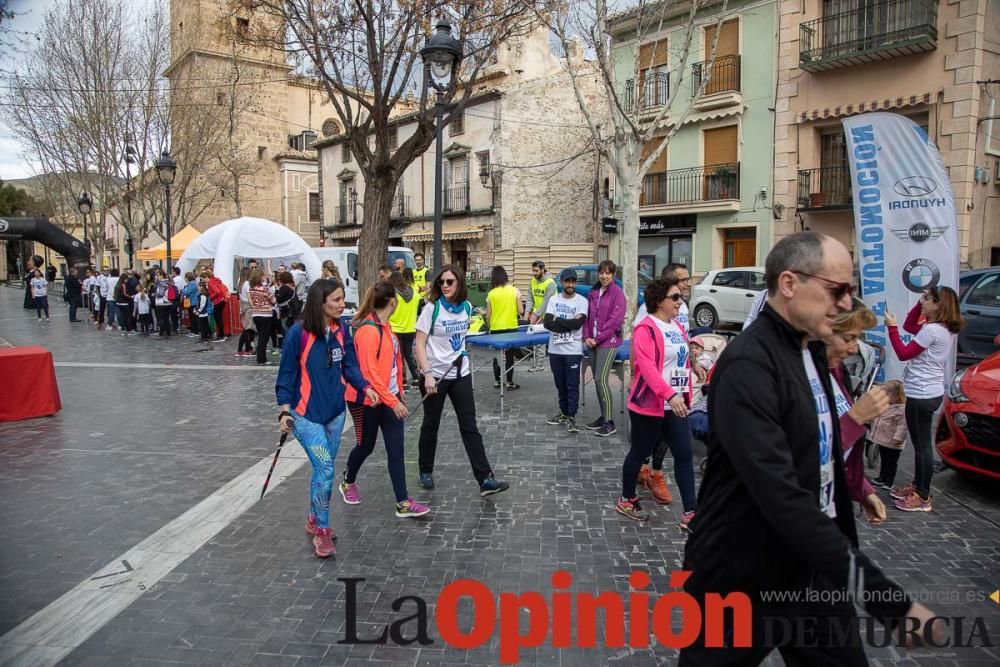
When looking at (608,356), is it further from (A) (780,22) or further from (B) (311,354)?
(A) (780,22)

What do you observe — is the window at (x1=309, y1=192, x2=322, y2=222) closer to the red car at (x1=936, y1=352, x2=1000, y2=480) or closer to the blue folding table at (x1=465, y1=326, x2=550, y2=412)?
the blue folding table at (x1=465, y1=326, x2=550, y2=412)

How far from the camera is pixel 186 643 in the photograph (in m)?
3.45

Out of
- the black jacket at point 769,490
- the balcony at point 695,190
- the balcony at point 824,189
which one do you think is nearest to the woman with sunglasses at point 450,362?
the black jacket at point 769,490

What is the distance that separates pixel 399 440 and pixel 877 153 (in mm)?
6469

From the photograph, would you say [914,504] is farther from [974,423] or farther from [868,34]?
[868,34]

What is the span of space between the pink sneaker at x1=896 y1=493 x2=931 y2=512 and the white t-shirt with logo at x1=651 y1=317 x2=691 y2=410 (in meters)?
1.94

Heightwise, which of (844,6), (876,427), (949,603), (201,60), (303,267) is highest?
(201,60)

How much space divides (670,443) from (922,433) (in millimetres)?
2013

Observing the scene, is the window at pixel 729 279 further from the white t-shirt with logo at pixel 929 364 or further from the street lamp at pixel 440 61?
the white t-shirt with logo at pixel 929 364

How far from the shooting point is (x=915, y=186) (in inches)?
302

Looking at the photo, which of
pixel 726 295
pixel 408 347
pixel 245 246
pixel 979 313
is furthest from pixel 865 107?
pixel 245 246

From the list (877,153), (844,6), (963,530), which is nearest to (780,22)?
(844,6)

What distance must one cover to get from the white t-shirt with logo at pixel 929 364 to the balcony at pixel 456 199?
86.1 ft

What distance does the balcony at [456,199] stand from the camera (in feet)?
A: 101
